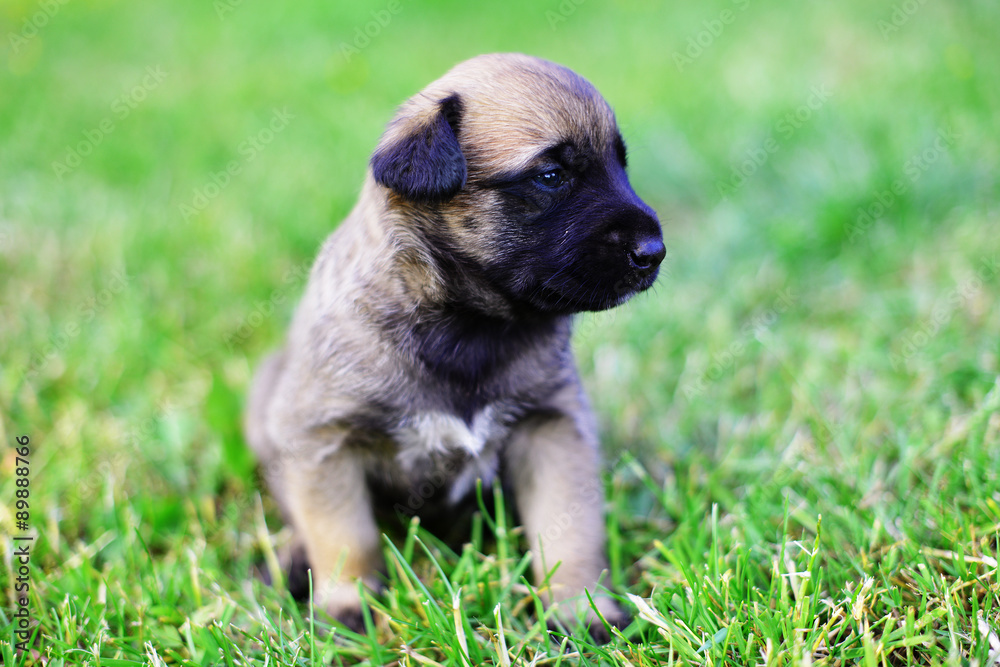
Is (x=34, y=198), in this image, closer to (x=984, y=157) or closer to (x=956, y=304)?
(x=956, y=304)

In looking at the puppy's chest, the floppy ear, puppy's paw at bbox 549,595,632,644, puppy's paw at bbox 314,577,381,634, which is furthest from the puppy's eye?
puppy's paw at bbox 314,577,381,634

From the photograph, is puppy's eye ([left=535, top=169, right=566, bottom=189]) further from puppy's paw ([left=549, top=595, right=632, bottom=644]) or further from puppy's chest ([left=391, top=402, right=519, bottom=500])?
puppy's paw ([left=549, top=595, right=632, bottom=644])

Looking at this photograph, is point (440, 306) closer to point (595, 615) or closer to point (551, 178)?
point (551, 178)

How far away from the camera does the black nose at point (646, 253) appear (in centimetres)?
223

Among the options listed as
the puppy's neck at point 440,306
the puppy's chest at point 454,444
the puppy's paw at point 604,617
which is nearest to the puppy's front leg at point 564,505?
the puppy's paw at point 604,617

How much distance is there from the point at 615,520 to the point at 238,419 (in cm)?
179

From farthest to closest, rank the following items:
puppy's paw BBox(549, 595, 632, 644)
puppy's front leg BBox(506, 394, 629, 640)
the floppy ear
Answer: puppy's front leg BBox(506, 394, 629, 640) < puppy's paw BBox(549, 595, 632, 644) < the floppy ear

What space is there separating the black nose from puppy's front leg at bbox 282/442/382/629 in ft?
3.71

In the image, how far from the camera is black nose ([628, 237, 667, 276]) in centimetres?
223

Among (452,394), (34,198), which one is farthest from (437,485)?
(34,198)

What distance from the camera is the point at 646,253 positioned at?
87.8 inches

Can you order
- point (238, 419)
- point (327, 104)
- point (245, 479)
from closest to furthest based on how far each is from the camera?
point (245, 479), point (238, 419), point (327, 104)

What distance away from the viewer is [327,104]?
21.2 ft

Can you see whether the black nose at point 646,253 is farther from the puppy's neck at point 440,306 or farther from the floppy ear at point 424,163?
the floppy ear at point 424,163
